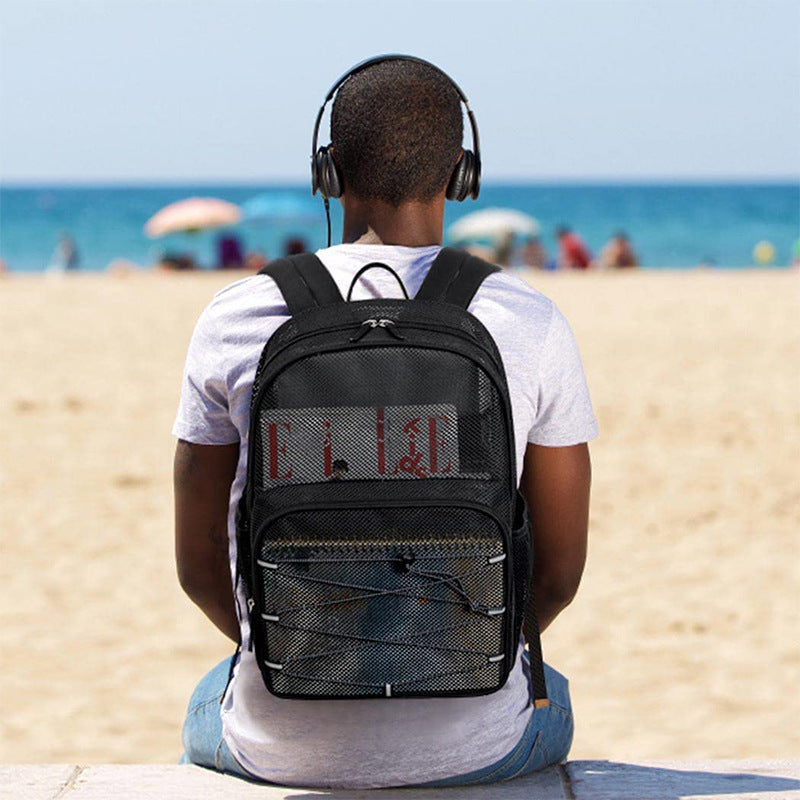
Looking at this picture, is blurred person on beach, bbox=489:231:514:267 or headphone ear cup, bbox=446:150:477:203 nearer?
headphone ear cup, bbox=446:150:477:203

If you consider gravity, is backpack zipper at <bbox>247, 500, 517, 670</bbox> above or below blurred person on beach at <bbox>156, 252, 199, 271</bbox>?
above

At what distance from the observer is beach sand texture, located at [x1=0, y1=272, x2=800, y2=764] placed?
4.21 metres

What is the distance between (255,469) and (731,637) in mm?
3491

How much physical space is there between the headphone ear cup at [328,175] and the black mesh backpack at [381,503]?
0.28 m

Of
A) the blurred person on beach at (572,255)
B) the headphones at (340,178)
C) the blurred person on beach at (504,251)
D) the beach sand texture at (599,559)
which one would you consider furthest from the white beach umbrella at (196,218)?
the headphones at (340,178)

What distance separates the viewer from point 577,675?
4559mm

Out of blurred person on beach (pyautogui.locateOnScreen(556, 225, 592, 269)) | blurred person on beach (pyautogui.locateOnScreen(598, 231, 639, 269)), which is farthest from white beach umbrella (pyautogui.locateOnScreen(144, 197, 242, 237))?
blurred person on beach (pyautogui.locateOnScreen(598, 231, 639, 269))

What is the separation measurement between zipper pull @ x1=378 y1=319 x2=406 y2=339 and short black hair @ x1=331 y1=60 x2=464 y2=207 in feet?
0.97

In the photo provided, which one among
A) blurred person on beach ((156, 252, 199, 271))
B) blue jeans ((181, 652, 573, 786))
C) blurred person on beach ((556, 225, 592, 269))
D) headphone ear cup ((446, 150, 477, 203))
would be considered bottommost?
blurred person on beach ((156, 252, 199, 271))

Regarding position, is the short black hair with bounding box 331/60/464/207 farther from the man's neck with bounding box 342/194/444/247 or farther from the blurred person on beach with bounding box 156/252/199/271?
the blurred person on beach with bounding box 156/252/199/271

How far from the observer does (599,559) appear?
579cm

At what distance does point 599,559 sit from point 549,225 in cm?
5618

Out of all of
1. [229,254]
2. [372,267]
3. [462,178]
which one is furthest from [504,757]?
[229,254]

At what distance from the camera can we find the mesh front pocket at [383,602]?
180 centimetres
